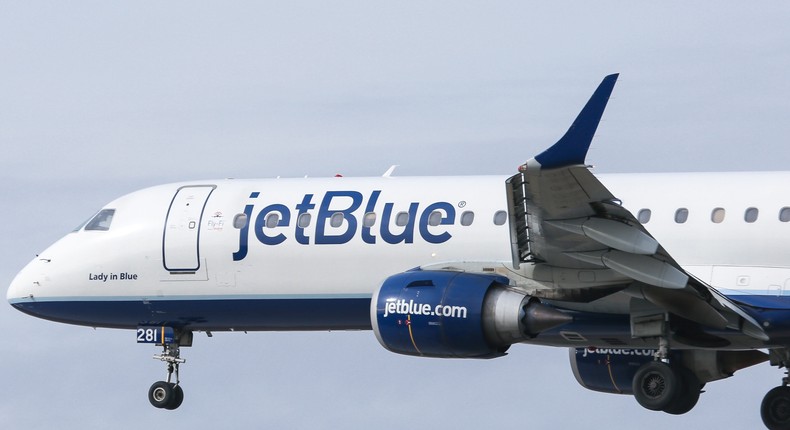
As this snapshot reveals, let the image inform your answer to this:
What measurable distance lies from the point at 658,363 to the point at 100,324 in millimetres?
9658

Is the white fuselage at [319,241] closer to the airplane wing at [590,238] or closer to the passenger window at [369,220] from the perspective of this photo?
the passenger window at [369,220]

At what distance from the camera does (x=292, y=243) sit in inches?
1037

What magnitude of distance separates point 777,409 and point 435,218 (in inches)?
254

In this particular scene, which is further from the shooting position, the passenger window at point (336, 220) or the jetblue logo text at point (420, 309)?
the passenger window at point (336, 220)

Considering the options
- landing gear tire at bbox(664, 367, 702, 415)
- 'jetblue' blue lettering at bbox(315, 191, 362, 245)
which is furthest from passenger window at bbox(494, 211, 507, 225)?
landing gear tire at bbox(664, 367, 702, 415)

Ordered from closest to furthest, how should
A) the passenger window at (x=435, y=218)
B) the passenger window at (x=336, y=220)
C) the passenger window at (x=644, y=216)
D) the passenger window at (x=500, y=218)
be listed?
the passenger window at (x=644, y=216) → the passenger window at (x=500, y=218) → the passenger window at (x=435, y=218) → the passenger window at (x=336, y=220)

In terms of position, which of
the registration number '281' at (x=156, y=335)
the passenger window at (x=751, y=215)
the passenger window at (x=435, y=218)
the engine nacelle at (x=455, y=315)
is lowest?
the engine nacelle at (x=455, y=315)

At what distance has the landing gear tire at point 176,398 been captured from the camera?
2777 cm

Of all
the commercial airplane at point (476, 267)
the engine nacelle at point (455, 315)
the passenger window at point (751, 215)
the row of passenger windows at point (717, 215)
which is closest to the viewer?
the commercial airplane at point (476, 267)

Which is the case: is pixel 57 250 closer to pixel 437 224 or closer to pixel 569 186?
pixel 437 224

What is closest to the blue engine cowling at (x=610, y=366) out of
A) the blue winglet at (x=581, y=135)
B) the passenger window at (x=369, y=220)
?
the passenger window at (x=369, y=220)

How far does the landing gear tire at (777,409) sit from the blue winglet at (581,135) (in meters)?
8.38

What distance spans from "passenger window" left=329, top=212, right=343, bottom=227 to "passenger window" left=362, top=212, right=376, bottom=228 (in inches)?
16.0

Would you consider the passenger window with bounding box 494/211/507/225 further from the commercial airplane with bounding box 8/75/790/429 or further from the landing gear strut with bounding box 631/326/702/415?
the landing gear strut with bounding box 631/326/702/415
